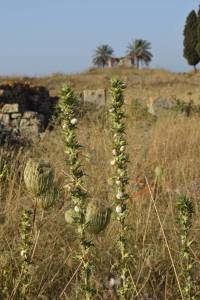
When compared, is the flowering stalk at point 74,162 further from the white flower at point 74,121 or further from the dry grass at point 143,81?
the dry grass at point 143,81

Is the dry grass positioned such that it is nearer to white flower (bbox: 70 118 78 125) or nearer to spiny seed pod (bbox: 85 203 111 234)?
spiny seed pod (bbox: 85 203 111 234)

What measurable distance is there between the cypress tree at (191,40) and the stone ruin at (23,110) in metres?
27.5

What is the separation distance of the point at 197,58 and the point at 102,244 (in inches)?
1509

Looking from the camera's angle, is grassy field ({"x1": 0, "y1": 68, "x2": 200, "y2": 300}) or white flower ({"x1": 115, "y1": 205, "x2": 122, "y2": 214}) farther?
grassy field ({"x1": 0, "y1": 68, "x2": 200, "y2": 300})

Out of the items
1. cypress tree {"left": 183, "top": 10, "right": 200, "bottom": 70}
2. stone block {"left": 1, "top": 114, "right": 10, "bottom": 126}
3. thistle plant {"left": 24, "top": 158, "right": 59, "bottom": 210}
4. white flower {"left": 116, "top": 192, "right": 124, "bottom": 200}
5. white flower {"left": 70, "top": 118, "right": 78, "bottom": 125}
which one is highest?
cypress tree {"left": 183, "top": 10, "right": 200, "bottom": 70}

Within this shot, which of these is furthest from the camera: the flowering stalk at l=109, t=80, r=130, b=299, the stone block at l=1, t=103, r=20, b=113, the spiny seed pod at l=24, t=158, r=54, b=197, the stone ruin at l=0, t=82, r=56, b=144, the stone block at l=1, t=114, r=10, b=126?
the stone block at l=1, t=103, r=20, b=113

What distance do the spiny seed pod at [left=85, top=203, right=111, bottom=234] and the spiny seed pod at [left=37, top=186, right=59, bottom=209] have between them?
0.62ft

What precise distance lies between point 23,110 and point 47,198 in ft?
35.8

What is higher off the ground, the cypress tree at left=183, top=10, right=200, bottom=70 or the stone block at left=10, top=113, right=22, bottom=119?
the cypress tree at left=183, top=10, right=200, bottom=70

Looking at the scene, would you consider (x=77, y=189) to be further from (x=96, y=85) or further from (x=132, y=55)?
(x=132, y=55)

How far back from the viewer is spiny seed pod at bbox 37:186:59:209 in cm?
193

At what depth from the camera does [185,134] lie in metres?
7.71

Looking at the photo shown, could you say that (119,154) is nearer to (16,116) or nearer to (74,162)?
(74,162)

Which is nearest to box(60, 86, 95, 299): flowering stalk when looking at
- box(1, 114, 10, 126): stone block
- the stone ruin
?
the stone ruin
